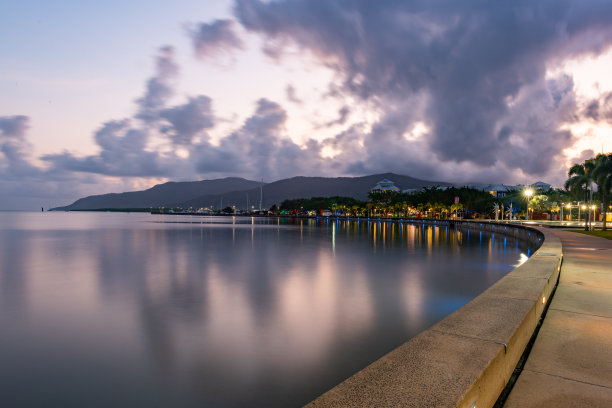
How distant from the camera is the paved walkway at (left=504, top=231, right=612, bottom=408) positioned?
466 cm

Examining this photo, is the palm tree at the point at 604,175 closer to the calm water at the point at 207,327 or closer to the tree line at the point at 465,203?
the tree line at the point at 465,203

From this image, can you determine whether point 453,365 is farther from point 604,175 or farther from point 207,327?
point 604,175

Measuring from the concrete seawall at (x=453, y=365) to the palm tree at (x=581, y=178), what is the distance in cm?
5952

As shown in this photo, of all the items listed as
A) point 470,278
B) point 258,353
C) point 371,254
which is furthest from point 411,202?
point 258,353

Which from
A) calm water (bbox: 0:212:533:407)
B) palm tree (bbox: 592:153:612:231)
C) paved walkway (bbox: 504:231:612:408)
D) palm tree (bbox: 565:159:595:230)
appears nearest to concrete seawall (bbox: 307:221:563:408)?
paved walkway (bbox: 504:231:612:408)

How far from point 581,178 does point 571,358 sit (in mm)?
63100

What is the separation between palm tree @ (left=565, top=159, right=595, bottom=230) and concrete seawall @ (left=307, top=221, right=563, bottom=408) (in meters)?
59.5

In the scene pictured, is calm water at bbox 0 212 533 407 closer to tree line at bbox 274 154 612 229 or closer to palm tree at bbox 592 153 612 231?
palm tree at bbox 592 153 612 231

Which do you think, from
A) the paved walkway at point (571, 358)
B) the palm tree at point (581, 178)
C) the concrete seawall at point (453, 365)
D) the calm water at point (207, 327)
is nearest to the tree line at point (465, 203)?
the palm tree at point (581, 178)

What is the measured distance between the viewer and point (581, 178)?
189 ft

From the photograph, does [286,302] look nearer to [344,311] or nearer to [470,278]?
[344,311]

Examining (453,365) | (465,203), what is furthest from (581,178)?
(465,203)

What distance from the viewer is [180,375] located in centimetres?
921

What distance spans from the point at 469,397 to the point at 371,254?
3246cm
